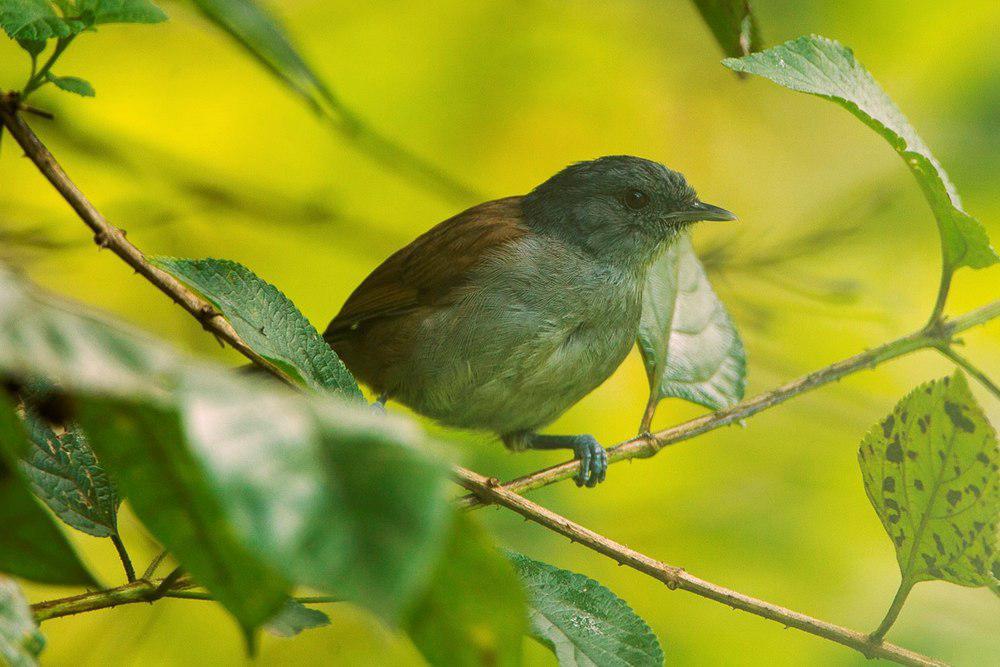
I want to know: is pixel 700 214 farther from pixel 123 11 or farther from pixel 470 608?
pixel 470 608

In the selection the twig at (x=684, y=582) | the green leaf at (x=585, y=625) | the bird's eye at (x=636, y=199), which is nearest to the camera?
the green leaf at (x=585, y=625)

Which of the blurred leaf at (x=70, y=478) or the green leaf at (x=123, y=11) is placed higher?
the green leaf at (x=123, y=11)

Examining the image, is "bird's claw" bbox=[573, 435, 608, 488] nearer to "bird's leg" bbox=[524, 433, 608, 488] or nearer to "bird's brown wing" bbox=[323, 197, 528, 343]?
"bird's leg" bbox=[524, 433, 608, 488]

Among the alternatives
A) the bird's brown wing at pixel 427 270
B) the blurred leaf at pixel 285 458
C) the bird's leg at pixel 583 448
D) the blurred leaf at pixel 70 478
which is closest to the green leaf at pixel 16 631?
the blurred leaf at pixel 285 458

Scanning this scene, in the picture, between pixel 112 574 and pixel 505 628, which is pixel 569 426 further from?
pixel 505 628

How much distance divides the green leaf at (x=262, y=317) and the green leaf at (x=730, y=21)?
0.96 m

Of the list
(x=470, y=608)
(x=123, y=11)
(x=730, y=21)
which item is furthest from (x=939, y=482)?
(x=123, y=11)

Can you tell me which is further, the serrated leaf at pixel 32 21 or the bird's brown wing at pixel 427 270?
the bird's brown wing at pixel 427 270

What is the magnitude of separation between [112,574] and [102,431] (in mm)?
3357

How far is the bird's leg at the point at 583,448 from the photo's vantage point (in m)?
3.54

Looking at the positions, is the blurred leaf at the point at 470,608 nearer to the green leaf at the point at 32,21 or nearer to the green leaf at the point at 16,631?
the green leaf at the point at 16,631

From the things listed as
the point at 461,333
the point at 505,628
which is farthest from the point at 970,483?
the point at 461,333

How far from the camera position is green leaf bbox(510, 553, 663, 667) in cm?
177

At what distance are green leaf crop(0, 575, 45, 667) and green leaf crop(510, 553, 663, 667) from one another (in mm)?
873
